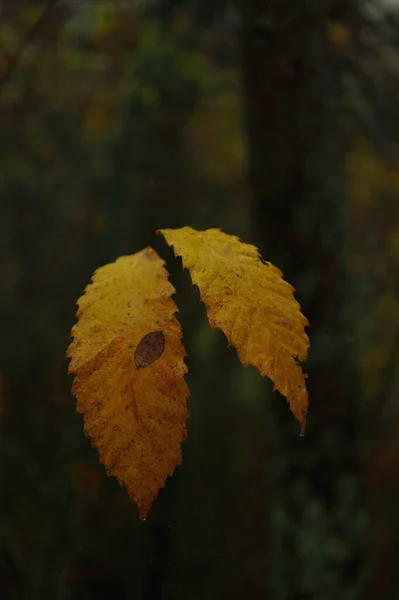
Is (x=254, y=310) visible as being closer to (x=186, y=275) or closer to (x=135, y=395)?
(x=135, y=395)

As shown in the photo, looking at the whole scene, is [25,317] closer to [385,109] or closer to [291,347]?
[385,109]

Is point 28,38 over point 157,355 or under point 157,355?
over

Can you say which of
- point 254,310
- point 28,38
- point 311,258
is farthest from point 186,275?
point 254,310

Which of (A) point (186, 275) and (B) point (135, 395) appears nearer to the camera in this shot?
(B) point (135, 395)

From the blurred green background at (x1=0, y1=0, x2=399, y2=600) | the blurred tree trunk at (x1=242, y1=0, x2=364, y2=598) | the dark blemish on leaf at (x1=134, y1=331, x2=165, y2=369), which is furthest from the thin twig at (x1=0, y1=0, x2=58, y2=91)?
the dark blemish on leaf at (x1=134, y1=331, x2=165, y2=369)

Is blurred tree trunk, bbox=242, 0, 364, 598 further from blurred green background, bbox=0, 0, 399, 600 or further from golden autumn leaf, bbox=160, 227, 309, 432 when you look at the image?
golden autumn leaf, bbox=160, 227, 309, 432
